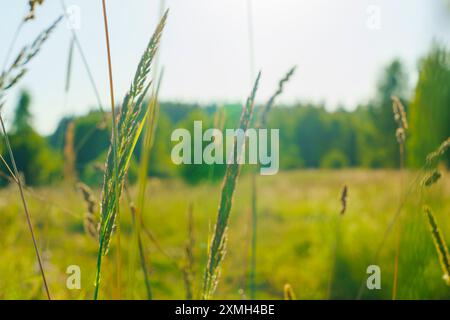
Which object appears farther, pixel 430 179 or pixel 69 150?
pixel 69 150

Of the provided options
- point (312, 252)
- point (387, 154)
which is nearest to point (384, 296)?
point (312, 252)

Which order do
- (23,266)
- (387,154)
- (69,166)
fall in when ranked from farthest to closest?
(387,154) < (23,266) < (69,166)

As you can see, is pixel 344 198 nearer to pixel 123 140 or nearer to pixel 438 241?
pixel 438 241

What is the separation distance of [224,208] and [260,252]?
4.15 metres

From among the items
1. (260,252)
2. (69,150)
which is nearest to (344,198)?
(69,150)

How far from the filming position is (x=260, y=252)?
455 centimetres

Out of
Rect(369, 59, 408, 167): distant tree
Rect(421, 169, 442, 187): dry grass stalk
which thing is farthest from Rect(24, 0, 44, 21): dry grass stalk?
Rect(369, 59, 408, 167): distant tree

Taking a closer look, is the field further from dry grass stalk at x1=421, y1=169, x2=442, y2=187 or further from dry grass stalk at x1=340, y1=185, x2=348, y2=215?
dry grass stalk at x1=421, y1=169, x2=442, y2=187

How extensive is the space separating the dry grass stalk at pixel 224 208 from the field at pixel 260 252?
6 centimetres

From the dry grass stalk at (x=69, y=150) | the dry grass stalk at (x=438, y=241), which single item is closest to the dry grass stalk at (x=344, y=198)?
the dry grass stalk at (x=438, y=241)
